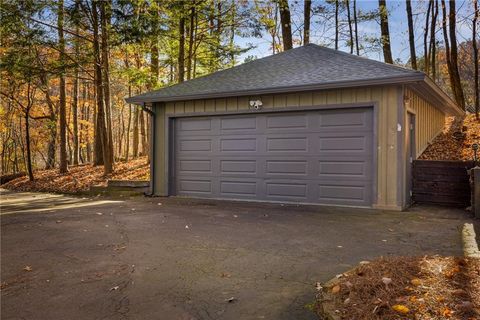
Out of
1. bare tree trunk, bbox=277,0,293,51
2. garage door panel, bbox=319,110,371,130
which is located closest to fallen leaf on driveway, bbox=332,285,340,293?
garage door panel, bbox=319,110,371,130

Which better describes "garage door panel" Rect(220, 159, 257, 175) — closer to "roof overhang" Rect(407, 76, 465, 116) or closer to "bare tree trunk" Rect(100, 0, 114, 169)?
"roof overhang" Rect(407, 76, 465, 116)

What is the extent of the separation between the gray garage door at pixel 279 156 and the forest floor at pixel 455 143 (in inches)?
117

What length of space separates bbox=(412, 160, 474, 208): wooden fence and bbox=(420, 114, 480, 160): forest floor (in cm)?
179

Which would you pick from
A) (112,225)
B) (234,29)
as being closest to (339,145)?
(112,225)

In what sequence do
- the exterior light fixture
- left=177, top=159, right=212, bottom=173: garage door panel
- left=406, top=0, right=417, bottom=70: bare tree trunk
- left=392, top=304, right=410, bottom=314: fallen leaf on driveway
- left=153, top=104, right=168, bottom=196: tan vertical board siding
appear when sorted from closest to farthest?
left=392, top=304, right=410, bottom=314: fallen leaf on driveway < the exterior light fixture < left=177, top=159, right=212, bottom=173: garage door panel < left=153, top=104, right=168, bottom=196: tan vertical board siding < left=406, top=0, right=417, bottom=70: bare tree trunk

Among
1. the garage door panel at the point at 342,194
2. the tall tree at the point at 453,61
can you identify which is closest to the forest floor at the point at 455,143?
the tall tree at the point at 453,61

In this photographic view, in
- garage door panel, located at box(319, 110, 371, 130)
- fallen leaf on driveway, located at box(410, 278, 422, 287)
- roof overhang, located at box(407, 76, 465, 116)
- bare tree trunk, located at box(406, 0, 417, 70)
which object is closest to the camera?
fallen leaf on driveway, located at box(410, 278, 422, 287)

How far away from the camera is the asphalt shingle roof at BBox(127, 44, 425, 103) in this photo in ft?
25.1

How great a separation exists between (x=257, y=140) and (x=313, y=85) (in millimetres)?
1957

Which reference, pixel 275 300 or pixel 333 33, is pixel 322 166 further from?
pixel 333 33

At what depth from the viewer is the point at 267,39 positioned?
20.9 metres

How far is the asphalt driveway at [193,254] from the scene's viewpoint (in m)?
2.93

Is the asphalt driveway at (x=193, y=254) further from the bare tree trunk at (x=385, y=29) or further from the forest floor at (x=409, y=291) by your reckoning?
the bare tree trunk at (x=385, y=29)

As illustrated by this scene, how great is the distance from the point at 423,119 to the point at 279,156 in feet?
13.5
